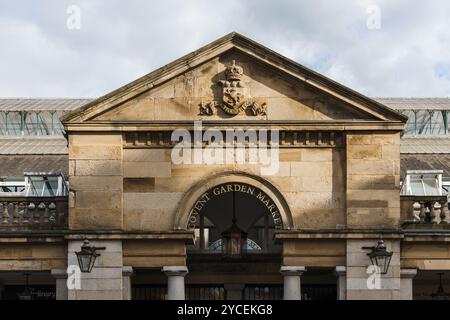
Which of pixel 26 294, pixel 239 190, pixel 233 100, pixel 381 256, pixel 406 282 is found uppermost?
pixel 233 100

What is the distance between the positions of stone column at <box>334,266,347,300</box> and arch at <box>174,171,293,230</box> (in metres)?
1.83

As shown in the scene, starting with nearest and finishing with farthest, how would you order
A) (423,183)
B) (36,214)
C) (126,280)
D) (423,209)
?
(126,280) → (423,209) → (36,214) → (423,183)

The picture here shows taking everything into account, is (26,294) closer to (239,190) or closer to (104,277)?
(104,277)

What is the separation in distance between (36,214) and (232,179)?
5.87 m

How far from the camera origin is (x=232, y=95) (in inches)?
1273

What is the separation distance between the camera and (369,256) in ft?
104

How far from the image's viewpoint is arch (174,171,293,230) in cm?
3216

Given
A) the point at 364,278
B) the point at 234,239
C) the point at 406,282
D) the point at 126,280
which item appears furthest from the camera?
the point at 234,239

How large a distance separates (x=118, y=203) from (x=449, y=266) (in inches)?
382

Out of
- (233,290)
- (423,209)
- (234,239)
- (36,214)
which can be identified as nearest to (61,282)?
(36,214)

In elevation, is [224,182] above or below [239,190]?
above

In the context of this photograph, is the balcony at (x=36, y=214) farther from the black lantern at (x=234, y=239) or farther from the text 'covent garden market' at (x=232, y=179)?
the black lantern at (x=234, y=239)
